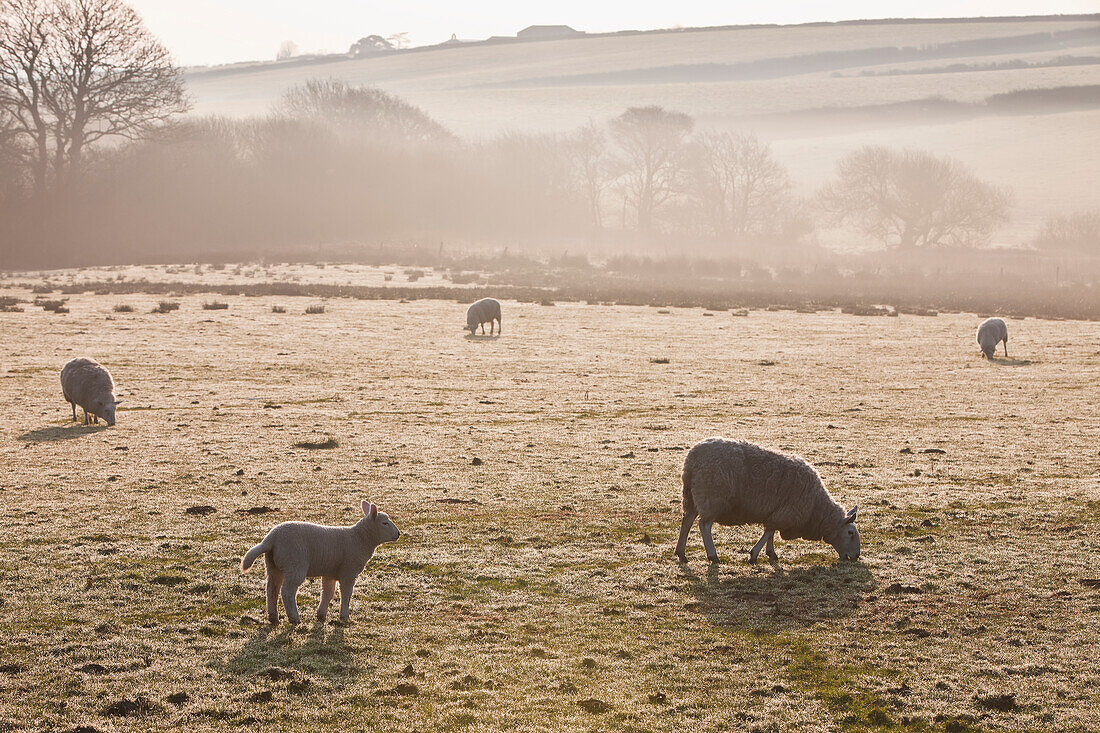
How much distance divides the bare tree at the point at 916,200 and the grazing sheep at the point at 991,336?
76030 mm

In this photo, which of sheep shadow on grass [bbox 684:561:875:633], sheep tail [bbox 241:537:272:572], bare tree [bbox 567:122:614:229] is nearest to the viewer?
→ sheep tail [bbox 241:537:272:572]

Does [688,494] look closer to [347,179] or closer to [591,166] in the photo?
[347,179]

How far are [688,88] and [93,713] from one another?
185916 mm

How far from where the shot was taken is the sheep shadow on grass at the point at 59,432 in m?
18.8

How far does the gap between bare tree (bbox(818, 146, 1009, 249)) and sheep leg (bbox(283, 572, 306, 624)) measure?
346 ft

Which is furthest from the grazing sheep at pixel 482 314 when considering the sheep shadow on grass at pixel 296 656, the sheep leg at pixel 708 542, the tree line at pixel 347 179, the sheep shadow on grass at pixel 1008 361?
the tree line at pixel 347 179

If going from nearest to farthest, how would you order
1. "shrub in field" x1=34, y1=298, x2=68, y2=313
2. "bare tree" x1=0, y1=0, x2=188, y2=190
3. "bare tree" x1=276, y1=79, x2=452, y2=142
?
"shrub in field" x1=34, y1=298, x2=68, y2=313, "bare tree" x1=0, y1=0, x2=188, y2=190, "bare tree" x1=276, y1=79, x2=452, y2=142

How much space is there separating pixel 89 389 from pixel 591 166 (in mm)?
113190

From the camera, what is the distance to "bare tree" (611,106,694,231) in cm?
12256

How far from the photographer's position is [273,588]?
9742 mm

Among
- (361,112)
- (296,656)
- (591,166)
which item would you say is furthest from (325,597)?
(361,112)

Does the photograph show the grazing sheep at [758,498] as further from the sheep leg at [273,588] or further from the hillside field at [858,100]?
the hillside field at [858,100]

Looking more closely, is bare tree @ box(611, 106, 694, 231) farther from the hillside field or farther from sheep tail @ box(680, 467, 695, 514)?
sheep tail @ box(680, 467, 695, 514)

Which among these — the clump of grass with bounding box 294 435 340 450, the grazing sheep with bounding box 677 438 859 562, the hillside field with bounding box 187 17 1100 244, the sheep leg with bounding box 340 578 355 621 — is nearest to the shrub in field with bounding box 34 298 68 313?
the clump of grass with bounding box 294 435 340 450
